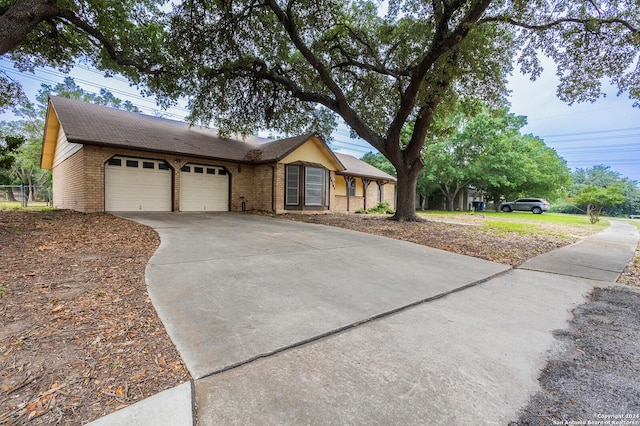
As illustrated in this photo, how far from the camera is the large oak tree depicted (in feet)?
29.4

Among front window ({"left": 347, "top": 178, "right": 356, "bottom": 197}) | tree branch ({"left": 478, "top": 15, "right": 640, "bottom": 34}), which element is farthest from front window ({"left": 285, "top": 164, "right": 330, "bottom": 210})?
tree branch ({"left": 478, "top": 15, "right": 640, "bottom": 34})

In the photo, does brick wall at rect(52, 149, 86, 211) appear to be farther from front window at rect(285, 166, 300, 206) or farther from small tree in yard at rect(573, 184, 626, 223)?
small tree in yard at rect(573, 184, 626, 223)

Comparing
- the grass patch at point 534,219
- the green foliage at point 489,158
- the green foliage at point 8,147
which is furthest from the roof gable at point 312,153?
the green foliage at point 489,158

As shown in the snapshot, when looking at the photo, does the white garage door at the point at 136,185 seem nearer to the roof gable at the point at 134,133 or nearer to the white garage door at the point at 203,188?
the white garage door at the point at 203,188

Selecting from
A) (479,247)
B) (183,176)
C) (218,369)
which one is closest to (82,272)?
(218,369)

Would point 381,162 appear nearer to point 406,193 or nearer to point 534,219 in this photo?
point 534,219

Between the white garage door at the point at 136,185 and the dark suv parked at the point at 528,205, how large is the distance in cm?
3360

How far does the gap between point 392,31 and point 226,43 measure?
6.46 metres

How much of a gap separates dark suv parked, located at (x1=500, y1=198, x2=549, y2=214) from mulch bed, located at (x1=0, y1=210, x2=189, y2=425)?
35642mm

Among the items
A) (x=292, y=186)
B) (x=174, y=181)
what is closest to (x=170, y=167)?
(x=174, y=181)

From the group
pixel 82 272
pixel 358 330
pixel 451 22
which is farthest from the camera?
pixel 451 22

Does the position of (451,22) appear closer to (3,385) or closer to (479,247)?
(479,247)

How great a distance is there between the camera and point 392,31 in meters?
10.8

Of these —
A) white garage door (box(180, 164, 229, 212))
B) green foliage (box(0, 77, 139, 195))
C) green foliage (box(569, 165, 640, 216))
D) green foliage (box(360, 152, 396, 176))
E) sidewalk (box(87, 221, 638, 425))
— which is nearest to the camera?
sidewalk (box(87, 221, 638, 425))
